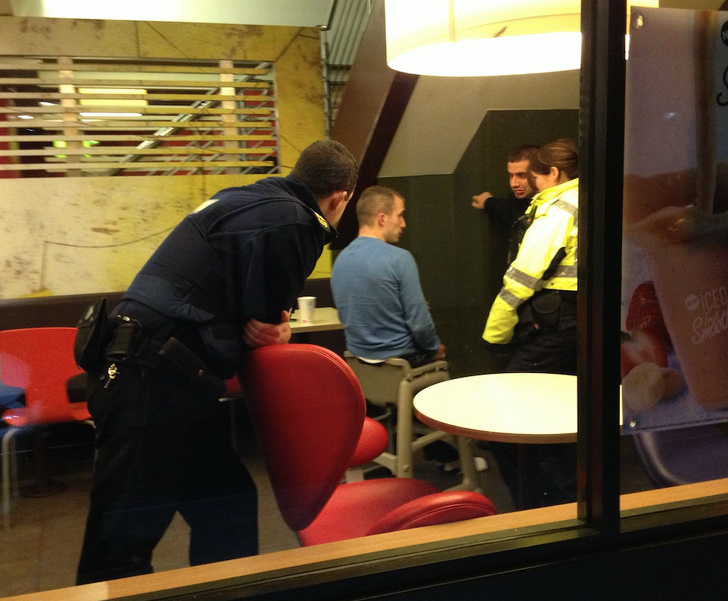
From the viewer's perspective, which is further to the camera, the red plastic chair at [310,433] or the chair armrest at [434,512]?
the red plastic chair at [310,433]

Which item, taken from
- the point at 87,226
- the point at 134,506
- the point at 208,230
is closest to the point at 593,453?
the point at 208,230

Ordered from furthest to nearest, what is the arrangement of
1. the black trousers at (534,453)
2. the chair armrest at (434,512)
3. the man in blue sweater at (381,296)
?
the man in blue sweater at (381,296) < the black trousers at (534,453) < the chair armrest at (434,512)

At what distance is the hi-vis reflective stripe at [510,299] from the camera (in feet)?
5.63

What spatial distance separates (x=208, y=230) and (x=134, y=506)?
2.27 feet

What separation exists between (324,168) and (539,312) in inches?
26.3

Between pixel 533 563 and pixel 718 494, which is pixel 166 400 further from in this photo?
pixel 718 494

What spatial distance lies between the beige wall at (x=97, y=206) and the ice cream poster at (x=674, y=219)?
3.71 feet

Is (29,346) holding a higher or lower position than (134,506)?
higher

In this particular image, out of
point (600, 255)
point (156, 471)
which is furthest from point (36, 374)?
point (600, 255)

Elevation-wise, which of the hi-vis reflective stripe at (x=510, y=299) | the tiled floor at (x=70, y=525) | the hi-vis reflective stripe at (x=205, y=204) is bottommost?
the tiled floor at (x=70, y=525)

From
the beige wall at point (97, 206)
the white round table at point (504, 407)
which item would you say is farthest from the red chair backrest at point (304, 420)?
the beige wall at point (97, 206)

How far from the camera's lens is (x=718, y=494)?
3.32 feet

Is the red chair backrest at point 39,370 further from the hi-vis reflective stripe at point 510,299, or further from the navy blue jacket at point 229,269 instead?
the hi-vis reflective stripe at point 510,299

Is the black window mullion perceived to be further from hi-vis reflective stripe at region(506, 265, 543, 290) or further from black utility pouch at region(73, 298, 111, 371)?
black utility pouch at region(73, 298, 111, 371)
